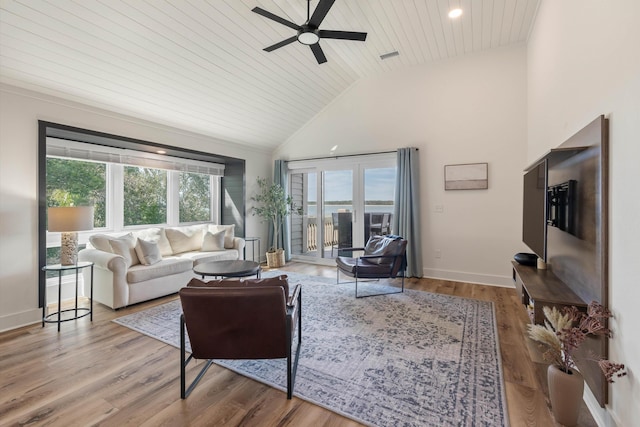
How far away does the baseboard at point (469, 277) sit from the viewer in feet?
14.7

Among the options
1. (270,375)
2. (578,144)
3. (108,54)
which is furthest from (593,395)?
(108,54)

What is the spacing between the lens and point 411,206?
16.3 ft

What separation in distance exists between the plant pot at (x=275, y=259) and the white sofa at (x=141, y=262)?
1.10m

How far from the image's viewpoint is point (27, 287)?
3.16 metres

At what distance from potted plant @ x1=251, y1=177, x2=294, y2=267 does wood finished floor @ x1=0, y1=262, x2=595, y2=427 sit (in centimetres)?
321

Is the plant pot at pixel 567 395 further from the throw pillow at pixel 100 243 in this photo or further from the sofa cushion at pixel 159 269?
the throw pillow at pixel 100 243

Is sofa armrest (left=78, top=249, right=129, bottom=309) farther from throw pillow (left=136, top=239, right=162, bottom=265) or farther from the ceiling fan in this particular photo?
the ceiling fan

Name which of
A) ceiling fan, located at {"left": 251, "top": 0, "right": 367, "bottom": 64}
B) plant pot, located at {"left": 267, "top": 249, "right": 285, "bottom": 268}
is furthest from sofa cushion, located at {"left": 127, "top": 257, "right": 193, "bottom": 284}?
ceiling fan, located at {"left": 251, "top": 0, "right": 367, "bottom": 64}

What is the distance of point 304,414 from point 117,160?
14.1 feet

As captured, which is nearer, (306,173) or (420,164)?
(420,164)

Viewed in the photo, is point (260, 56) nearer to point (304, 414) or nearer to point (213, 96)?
point (213, 96)

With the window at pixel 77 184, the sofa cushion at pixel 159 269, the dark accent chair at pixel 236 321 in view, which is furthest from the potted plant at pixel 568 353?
the window at pixel 77 184

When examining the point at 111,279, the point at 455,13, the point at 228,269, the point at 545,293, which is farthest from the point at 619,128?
the point at 111,279

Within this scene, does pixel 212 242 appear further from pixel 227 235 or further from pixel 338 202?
pixel 338 202
